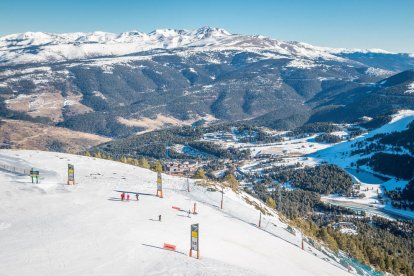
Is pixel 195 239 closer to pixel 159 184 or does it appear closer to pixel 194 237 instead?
pixel 194 237

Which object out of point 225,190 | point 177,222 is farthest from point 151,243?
point 225,190

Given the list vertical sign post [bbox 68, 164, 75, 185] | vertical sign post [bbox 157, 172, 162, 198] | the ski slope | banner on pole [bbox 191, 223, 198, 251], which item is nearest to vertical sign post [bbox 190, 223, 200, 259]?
banner on pole [bbox 191, 223, 198, 251]

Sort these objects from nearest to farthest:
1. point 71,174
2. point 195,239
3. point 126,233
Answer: point 195,239
point 126,233
point 71,174

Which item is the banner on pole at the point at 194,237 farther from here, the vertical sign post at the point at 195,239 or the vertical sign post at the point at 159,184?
the vertical sign post at the point at 159,184

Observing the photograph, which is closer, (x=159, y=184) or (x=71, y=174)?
(x=159, y=184)

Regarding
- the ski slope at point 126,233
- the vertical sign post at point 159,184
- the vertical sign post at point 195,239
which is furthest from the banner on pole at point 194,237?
the vertical sign post at point 159,184

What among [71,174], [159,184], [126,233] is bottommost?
[126,233]

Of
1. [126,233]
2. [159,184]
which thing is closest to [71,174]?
[159,184]

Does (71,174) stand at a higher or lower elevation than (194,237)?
higher
